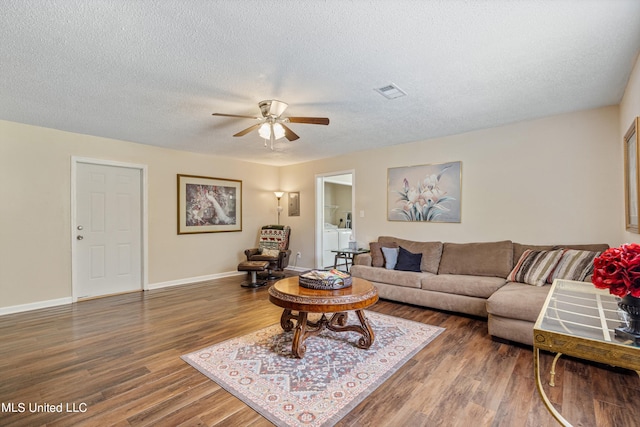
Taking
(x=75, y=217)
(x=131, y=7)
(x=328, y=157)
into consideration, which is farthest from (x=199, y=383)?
(x=328, y=157)

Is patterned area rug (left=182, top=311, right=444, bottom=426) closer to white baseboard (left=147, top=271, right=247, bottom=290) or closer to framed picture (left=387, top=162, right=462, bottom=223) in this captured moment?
framed picture (left=387, top=162, right=462, bottom=223)

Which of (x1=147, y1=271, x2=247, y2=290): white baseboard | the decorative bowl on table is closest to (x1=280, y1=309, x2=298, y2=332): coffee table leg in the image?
the decorative bowl on table

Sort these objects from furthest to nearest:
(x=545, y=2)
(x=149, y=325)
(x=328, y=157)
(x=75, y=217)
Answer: (x=328, y=157) → (x=75, y=217) → (x=149, y=325) → (x=545, y=2)

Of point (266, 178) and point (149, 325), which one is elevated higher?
A: point (266, 178)

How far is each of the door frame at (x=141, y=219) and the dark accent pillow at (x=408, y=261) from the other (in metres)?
4.07

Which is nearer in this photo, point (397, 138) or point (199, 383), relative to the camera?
point (199, 383)

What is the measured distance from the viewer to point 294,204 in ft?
21.9

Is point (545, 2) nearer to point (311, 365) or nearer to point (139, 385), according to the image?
point (311, 365)

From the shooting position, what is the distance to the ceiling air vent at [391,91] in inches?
109

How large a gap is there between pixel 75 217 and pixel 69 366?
2.62 meters

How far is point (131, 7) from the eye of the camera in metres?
1.71

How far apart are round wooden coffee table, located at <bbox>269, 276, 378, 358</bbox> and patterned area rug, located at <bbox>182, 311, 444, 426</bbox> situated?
120 millimetres

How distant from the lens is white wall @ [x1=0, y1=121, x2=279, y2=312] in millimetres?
3766

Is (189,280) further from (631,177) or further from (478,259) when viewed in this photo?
(631,177)
